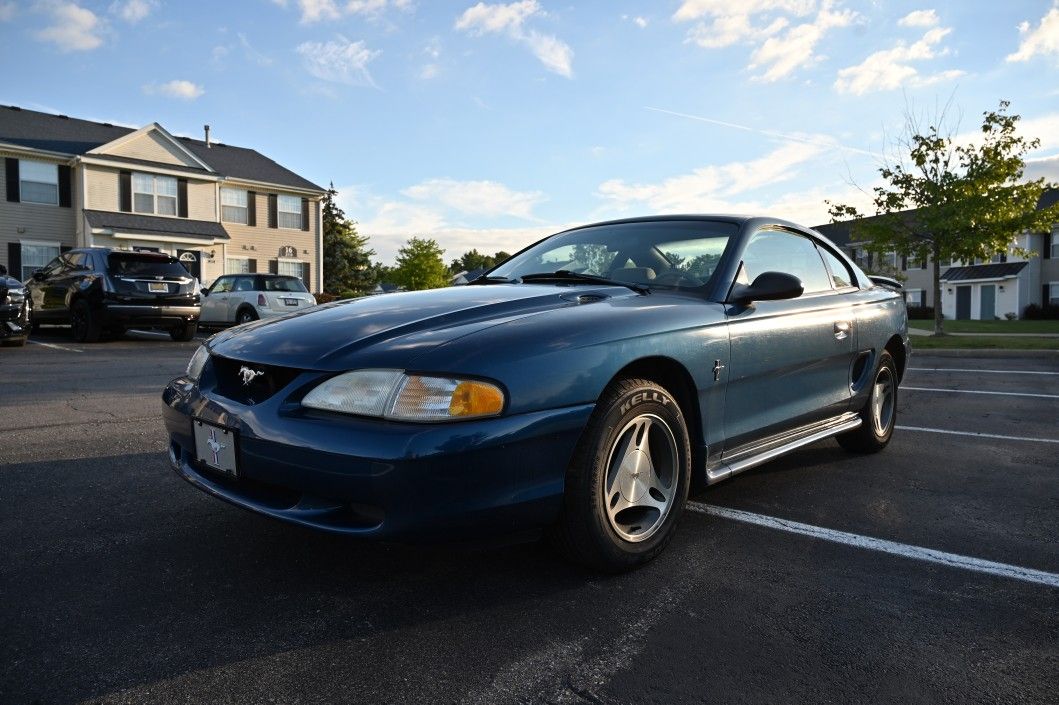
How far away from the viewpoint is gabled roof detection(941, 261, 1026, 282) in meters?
39.7

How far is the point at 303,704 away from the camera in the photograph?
1857mm

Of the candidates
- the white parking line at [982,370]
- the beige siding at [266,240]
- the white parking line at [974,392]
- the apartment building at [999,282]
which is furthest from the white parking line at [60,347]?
the apartment building at [999,282]

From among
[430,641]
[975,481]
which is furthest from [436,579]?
[975,481]

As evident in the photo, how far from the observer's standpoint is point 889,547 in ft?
10.2

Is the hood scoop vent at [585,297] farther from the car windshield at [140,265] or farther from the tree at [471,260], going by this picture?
the tree at [471,260]

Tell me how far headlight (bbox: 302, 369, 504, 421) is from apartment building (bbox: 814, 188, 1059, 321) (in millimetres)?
37379

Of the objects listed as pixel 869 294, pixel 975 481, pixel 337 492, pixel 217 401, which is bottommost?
pixel 975 481

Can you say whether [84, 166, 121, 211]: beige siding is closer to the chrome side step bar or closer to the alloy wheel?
the chrome side step bar

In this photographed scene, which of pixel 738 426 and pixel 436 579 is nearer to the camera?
pixel 436 579

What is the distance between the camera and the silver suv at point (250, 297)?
→ 16594 mm

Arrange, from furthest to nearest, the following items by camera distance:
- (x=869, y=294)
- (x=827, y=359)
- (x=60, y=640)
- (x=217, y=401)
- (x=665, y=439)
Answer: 1. (x=869, y=294)
2. (x=827, y=359)
3. (x=665, y=439)
4. (x=217, y=401)
5. (x=60, y=640)

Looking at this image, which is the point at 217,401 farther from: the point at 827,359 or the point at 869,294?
the point at 869,294

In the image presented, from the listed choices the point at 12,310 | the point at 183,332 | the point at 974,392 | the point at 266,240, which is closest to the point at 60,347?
the point at 12,310

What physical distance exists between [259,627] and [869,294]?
13.3ft
